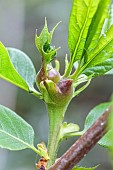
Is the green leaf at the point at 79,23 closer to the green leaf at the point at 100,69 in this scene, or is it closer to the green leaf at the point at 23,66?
the green leaf at the point at 100,69

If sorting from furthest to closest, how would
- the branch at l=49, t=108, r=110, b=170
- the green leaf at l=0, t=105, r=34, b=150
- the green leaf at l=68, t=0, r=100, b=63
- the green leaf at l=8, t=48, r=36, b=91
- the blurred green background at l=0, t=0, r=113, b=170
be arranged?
the blurred green background at l=0, t=0, r=113, b=170 < the green leaf at l=8, t=48, r=36, b=91 < the green leaf at l=0, t=105, r=34, b=150 < the green leaf at l=68, t=0, r=100, b=63 < the branch at l=49, t=108, r=110, b=170

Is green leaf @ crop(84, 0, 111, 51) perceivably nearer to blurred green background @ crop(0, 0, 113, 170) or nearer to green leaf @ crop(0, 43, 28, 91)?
green leaf @ crop(0, 43, 28, 91)

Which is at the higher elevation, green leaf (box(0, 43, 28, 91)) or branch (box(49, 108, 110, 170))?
green leaf (box(0, 43, 28, 91))

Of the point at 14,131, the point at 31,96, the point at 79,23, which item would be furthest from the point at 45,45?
the point at 31,96

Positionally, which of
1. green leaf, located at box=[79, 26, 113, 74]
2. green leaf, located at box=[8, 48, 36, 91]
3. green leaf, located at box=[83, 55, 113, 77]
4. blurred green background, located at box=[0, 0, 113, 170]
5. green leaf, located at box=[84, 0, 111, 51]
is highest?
green leaf, located at box=[84, 0, 111, 51]

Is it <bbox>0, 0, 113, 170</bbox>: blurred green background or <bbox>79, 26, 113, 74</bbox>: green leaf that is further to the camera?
<bbox>0, 0, 113, 170</bbox>: blurred green background

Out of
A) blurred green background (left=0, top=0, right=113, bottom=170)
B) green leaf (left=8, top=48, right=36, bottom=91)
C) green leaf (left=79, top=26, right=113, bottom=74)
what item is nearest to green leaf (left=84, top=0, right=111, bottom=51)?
green leaf (left=79, top=26, right=113, bottom=74)

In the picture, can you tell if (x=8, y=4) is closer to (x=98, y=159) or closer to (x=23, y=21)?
(x=23, y=21)
